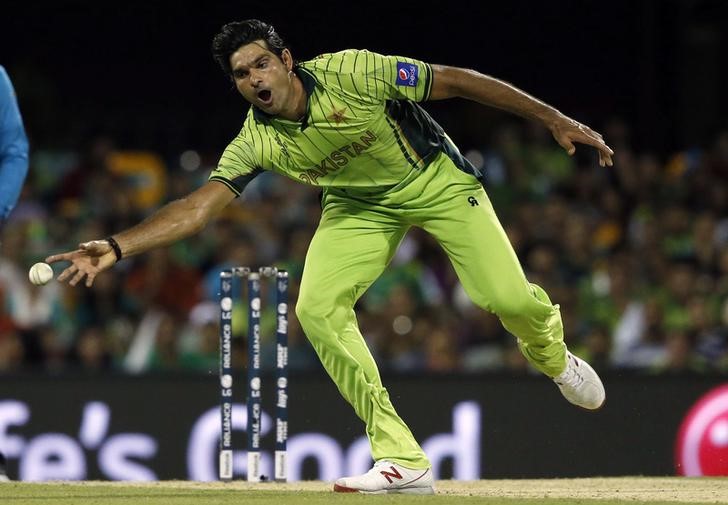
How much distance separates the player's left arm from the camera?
609 centimetres

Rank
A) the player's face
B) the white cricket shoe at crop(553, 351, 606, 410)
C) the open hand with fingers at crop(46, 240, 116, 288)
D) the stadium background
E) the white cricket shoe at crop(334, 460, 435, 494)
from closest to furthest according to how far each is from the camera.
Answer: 1. the open hand with fingers at crop(46, 240, 116, 288)
2. the player's face
3. the white cricket shoe at crop(334, 460, 435, 494)
4. the white cricket shoe at crop(553, 351, 606, 410)
5. the stadium background

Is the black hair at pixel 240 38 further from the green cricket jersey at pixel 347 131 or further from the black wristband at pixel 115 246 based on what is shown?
the black wristband at pixel 115 246

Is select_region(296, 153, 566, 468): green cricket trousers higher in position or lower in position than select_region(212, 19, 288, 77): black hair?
lower

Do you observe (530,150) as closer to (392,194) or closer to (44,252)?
(44,252)

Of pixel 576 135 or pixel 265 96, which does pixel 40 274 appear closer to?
pixel 265 96

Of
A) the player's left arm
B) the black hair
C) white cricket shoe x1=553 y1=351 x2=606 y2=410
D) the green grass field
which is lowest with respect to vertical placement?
the green grass field

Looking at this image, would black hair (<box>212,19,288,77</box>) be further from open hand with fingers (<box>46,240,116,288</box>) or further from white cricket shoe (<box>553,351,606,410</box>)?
white cricket shoe (<box>553,351,606,410</box>)

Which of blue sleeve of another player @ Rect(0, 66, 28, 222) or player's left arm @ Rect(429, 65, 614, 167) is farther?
blue sleeve of another player @ Rect(0, 66, 28, 222)

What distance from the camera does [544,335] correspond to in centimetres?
668

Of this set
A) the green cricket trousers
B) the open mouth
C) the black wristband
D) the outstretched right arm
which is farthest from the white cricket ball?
the green cricket trousers

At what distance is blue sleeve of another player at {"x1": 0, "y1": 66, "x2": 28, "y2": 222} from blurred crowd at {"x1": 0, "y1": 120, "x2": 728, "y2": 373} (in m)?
2.20

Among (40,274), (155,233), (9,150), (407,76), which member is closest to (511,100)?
(407,76)

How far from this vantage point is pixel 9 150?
725 cm

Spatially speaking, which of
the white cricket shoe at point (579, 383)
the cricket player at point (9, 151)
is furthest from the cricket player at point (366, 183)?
the cricket player at point (9, 151)
